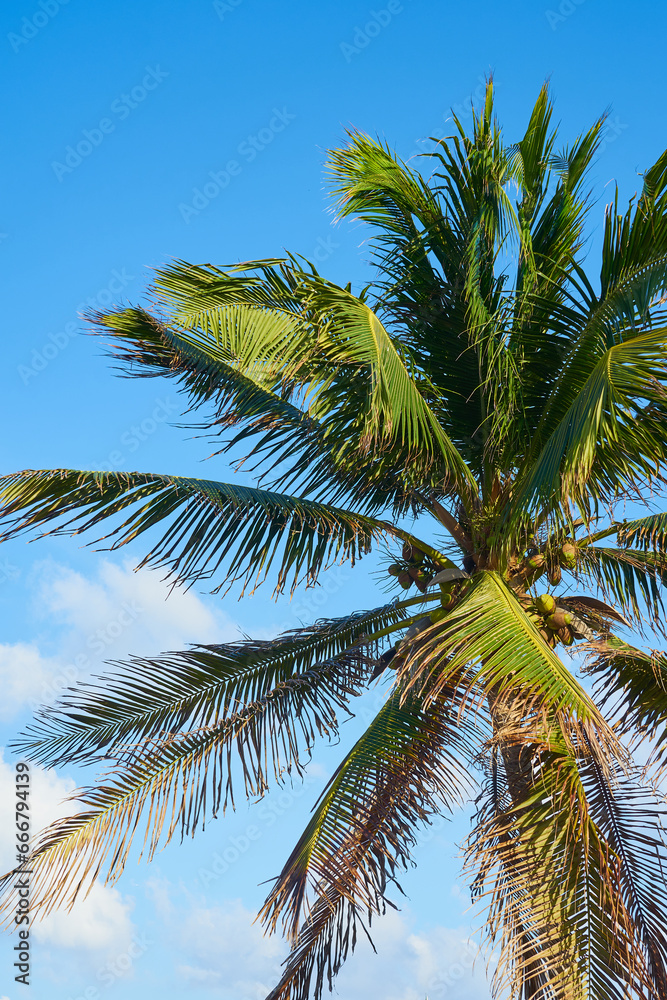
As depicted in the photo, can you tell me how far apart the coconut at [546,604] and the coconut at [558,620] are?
0.13 ft

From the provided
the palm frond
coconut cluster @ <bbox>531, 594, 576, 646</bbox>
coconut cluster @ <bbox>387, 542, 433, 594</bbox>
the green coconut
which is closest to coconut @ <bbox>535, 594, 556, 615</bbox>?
coconut cluster @ <bbox>531, 594, 576, 646</bbox>

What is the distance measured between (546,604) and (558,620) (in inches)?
5.8

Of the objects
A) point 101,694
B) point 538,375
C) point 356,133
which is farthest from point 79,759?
point 356,133

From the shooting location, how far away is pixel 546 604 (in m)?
7.23

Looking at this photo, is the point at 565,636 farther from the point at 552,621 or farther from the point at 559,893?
the point at 559,893

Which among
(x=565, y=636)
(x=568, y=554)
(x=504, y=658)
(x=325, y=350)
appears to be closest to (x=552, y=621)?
(x=565, y=636)

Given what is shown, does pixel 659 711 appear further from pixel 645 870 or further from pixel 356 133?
pixel 356 133

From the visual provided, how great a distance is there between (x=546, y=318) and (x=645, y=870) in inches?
157

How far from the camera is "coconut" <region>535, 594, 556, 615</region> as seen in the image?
7.23 m

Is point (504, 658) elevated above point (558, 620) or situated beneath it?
situated beneath

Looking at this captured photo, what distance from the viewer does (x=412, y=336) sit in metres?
8.30

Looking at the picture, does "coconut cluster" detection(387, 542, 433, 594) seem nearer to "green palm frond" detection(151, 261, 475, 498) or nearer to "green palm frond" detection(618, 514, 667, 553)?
"green palm frond" detection(151, 261, 475, 498)

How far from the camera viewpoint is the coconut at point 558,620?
7.24 metres

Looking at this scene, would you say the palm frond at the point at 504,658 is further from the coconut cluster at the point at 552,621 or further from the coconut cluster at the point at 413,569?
the coconut cluster at the point at 413,569
